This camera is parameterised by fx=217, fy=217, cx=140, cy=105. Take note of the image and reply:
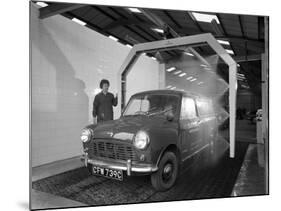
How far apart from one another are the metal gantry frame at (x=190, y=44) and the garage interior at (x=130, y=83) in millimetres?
42

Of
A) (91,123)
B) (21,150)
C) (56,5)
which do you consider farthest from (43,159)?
Result: (56,5)

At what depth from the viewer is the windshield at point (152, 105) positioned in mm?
2330

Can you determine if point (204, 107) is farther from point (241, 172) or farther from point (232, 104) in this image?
point (241, 172)

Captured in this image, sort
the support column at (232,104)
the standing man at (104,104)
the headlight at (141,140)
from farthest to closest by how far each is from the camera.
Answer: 1. the support column at (232,104)
2. the standing man at (104,104)
3. the headlight at (141,140)

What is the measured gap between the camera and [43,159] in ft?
7.45

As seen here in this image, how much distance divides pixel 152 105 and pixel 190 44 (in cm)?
85

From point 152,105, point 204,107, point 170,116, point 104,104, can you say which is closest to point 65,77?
point 104,104

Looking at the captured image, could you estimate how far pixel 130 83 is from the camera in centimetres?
249

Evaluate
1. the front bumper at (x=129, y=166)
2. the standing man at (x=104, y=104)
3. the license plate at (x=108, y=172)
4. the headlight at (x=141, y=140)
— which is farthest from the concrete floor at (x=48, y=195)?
the headlight at (x=141, y=140)

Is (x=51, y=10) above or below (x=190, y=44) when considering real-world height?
above

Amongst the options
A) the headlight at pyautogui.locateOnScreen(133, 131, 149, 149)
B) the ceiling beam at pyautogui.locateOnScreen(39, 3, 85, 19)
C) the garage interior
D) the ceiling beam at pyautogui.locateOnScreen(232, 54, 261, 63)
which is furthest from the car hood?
the ceiling beam at pyautogui.locateOnScreen(39, 3, 85, 19)

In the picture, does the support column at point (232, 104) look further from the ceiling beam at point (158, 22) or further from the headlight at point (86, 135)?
the headlight at point (86, 135)

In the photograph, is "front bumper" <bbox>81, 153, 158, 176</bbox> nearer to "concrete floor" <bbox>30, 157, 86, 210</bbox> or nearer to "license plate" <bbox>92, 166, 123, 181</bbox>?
"license plate" <bbox>92, 166, 123, 181</bbox>
